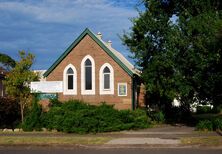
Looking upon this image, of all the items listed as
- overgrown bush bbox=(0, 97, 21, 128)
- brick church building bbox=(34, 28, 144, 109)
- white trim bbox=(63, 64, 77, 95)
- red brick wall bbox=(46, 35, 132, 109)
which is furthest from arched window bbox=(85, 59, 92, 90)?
→ overgrown bush bbox=(0, 97, 21, 128)

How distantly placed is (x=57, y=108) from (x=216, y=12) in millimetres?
11079

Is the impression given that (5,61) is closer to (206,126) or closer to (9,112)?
(9,112)

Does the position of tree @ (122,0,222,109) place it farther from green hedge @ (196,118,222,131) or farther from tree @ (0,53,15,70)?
tree @ (0,53,15,70)

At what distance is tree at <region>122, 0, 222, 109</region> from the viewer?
2627cm

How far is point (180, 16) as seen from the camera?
28875 millimetres

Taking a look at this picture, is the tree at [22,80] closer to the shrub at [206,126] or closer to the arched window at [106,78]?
the arched window at [106,78]

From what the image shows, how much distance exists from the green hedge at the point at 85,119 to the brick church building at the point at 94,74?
23.3ft

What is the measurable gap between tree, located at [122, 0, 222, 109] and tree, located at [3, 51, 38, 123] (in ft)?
22.9

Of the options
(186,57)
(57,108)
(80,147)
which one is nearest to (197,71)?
(186,57)

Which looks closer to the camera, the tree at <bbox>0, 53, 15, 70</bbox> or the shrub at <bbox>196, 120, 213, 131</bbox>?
the shrub at <bbox>196, 120, 213, 131</bbox>

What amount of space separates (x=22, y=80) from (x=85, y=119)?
7687 millimetres

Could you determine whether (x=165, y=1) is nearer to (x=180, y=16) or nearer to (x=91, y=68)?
(x=180, y=16)

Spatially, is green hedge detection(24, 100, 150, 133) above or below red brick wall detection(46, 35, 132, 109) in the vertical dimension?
below

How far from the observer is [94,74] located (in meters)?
37.2
